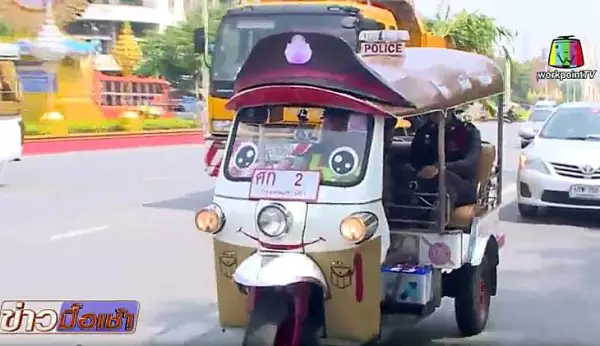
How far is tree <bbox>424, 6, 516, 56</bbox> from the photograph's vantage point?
18.3 metres

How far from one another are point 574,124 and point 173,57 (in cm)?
4355

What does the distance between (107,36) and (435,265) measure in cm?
7208

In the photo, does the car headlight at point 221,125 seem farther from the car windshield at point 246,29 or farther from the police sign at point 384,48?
the police sign at point 384,48

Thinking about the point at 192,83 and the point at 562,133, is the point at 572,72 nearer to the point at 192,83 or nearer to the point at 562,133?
the point at 562,133

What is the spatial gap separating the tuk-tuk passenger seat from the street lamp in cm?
2971

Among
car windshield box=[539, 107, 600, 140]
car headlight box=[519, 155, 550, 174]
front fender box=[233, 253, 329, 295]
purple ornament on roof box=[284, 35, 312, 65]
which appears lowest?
car headlight box=[519, 155, 550, 174]

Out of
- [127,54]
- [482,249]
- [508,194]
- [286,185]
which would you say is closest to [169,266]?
[482,249]

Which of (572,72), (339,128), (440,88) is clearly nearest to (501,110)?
(440,88)

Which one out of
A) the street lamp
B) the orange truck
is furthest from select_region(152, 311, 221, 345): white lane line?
the street lamp

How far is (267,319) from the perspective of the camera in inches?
187

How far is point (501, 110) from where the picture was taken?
23.8 feet

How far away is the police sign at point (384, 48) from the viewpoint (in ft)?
18.4

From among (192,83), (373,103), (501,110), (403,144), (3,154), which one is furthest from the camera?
(192,83)

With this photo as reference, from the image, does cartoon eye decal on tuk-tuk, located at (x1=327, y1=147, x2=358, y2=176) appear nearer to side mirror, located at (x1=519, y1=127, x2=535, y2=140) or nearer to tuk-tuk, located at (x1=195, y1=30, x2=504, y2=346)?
tuk-tuk, located at (x1=195, y1=30, x2=504, y2=346)
